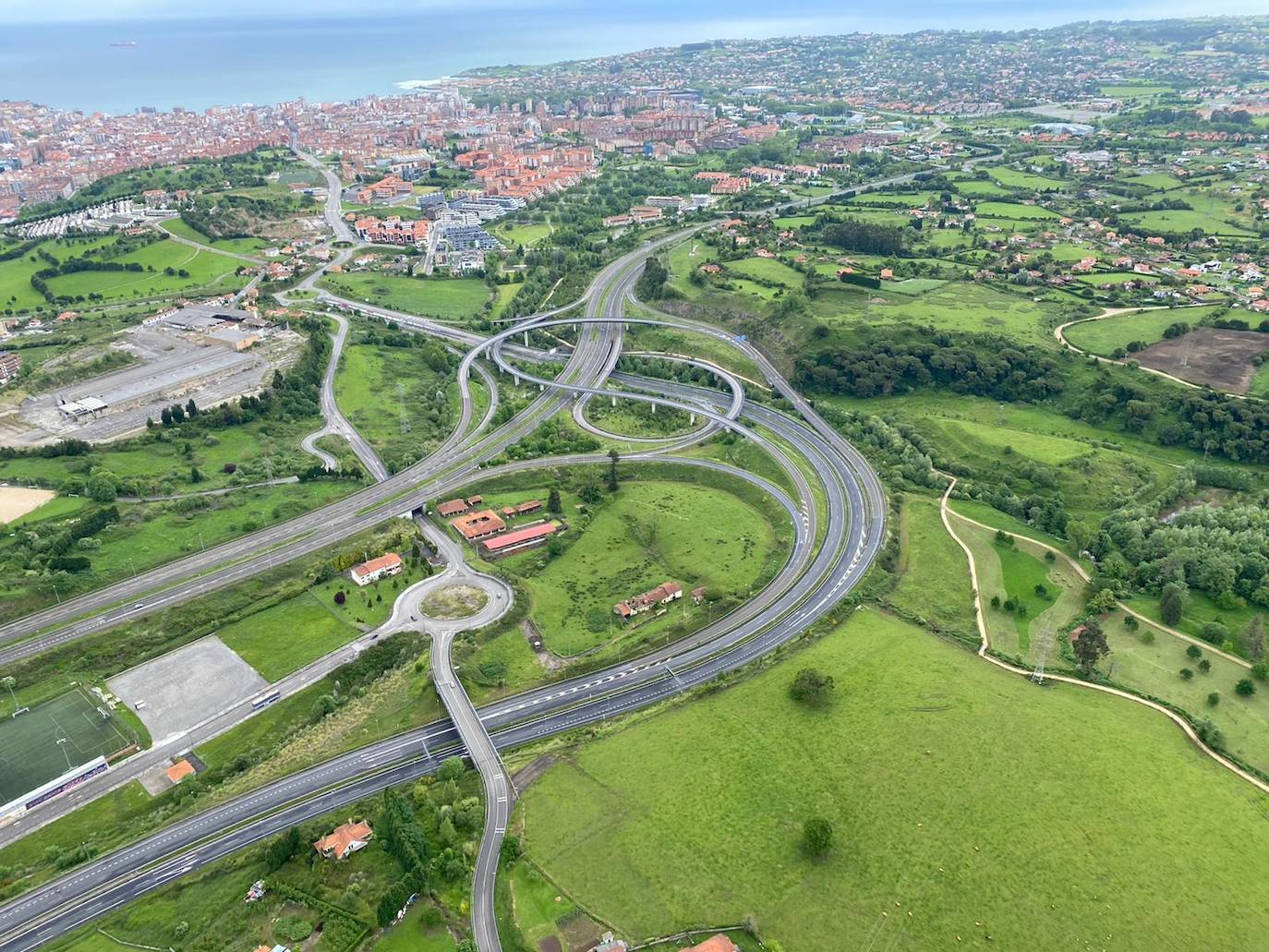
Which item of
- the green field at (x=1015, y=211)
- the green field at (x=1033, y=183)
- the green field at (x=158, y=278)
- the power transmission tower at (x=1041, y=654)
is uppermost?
the green field at (x=158, y=278)

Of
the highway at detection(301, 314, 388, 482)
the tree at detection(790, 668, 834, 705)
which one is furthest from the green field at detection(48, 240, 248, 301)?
the tree at detection(790, 668, 834, 705)

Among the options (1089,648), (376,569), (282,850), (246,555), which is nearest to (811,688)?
(1089,648)

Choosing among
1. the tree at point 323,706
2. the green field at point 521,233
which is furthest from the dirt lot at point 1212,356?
the green field at point 521,233

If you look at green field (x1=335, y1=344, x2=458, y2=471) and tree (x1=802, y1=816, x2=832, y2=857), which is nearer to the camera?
tree (x1=802, y1=816, x2=832, y2=857)

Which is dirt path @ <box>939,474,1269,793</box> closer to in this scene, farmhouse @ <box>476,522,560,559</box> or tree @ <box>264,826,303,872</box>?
farmhouse @ <box>476,522,560,559</box>

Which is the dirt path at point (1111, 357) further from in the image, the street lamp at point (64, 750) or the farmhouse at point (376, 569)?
the street lamp at point (64, 750)

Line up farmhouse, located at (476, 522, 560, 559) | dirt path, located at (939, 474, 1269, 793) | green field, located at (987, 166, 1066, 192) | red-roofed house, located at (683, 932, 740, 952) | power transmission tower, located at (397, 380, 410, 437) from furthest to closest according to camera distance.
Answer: green field, located at (987, 166, 1066, 192), power transmission tower, located at (397, 380, 410, 437), farmhouse, located at (476, 522, 560, 559), dirt path, located at (939, 474, 1269, 793), red-roofed house, located at (683, 932, 740, 952)

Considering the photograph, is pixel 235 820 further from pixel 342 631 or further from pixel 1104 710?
pixel 1104 710
